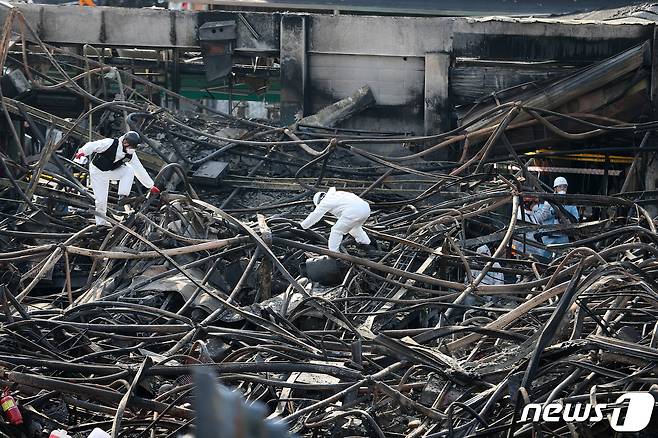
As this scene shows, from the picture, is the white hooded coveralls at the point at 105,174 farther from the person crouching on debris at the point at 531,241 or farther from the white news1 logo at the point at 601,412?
the white news1 logo at the point at 601,412

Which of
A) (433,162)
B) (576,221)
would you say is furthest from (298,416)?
(433,162)

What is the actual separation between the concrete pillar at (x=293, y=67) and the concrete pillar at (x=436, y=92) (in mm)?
1934

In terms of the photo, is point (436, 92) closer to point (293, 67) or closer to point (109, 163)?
point (293, 67)

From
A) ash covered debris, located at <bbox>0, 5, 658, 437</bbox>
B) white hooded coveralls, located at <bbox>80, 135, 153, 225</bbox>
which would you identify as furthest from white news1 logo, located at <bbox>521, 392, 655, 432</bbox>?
white hooded coveralls, located at <bbox>80, 135, 153, 225</bbox>

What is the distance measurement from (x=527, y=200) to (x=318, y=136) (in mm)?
3692

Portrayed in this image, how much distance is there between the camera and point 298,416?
756 centimetres

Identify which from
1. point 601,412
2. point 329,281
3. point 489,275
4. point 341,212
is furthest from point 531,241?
point 601,412

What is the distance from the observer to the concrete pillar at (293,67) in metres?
18.6

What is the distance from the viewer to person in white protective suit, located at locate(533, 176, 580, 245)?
13806 millimetres

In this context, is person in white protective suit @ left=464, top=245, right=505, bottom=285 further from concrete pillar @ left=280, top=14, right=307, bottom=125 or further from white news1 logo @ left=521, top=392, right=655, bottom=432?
concrete pillar @ left=280, top=14, right=307, bottom=125

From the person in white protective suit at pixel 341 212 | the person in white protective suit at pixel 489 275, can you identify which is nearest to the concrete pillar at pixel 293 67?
the person in white protective suit at pixel 489 275

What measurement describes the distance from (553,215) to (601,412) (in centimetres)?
777

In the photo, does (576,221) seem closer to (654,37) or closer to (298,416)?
(654,37)

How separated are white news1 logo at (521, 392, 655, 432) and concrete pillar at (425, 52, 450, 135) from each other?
11534 mm
